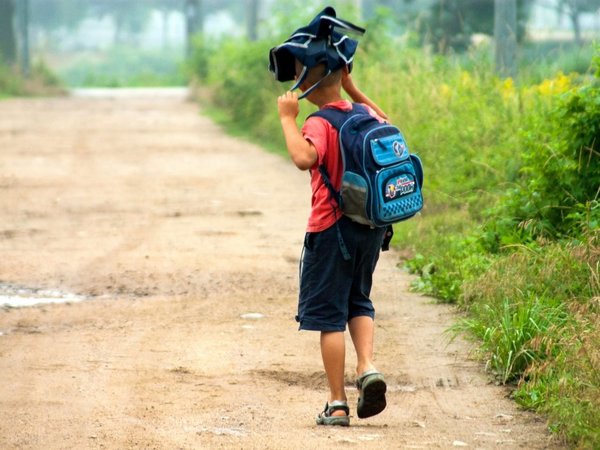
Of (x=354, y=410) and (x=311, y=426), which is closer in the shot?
(x=311, y=426)

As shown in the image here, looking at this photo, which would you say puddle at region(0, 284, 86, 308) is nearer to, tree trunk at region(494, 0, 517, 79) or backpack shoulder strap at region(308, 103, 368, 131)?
backpack shoulder strap at region(308, 103, 368, 131)

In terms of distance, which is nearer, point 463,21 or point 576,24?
point 576,24

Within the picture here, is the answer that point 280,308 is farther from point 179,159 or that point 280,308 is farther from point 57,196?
point 179,159

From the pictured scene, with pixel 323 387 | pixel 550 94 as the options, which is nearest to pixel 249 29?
pixel 550 94

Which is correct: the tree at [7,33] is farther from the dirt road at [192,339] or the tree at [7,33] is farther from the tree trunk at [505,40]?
the tree trunk at [505,40]

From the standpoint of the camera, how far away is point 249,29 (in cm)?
3114

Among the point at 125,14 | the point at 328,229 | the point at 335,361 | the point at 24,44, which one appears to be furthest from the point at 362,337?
the point at 125,14

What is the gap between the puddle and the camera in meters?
7.67

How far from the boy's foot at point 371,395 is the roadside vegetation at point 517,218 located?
0.68 meters

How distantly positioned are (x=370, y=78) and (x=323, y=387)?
9.89 metres

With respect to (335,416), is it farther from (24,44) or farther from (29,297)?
(24,44)

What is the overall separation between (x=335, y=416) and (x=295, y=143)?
A: 1.13 meters

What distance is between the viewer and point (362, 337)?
5188mm

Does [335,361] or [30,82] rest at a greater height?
[335,361]
